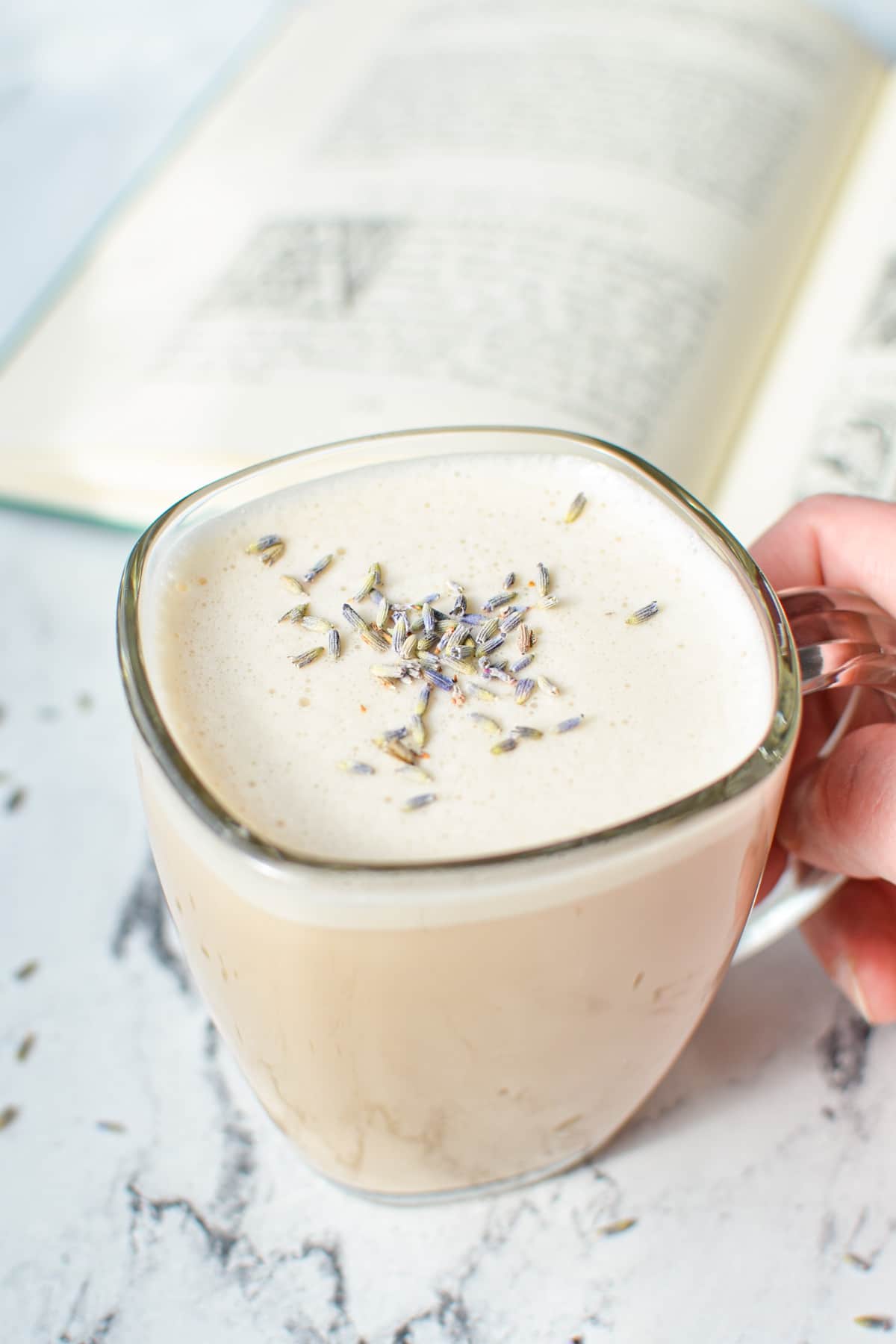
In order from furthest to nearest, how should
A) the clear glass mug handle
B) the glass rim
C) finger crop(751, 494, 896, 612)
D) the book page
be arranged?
the book page
finger crop(751, 494, 896, 612)
the clear glass mug handle
the glass rim

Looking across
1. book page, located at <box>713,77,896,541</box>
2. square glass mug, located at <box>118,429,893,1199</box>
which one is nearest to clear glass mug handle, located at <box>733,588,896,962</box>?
square glass mug, located at <box>118,429,893,1199</box>

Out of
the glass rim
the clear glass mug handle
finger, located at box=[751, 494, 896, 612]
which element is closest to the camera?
the glass rim

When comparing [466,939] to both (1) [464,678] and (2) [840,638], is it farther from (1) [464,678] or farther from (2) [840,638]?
(2) [840,638]

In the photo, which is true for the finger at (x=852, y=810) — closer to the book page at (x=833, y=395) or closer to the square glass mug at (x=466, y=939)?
the square glass mug at (x=466, y=939)

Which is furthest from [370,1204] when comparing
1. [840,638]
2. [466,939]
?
[840,638]

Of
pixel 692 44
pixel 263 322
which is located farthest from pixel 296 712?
pixel 692 44

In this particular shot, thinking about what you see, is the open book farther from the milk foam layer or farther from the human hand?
the milk foam layer

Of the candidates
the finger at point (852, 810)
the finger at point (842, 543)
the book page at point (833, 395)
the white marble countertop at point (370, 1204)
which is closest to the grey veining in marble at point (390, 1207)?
the white marble countertop at point (370, 1204)

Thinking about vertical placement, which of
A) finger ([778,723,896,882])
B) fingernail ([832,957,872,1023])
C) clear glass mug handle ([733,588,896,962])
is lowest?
fingernail ([832,957,872,1023])
